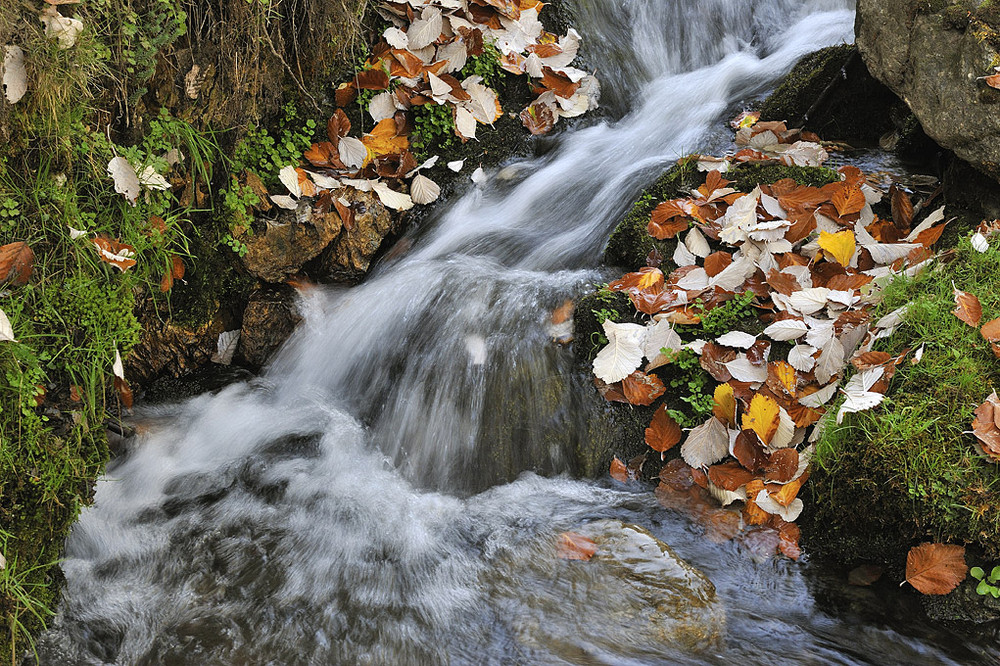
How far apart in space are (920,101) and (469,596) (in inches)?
110

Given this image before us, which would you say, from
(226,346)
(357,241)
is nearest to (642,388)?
(357,241)

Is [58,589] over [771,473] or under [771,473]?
over

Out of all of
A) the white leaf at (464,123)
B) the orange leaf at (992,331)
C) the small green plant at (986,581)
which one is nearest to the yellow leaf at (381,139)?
the white leaf at (464,123)

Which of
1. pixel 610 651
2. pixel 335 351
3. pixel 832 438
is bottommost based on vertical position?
pixel 610 651

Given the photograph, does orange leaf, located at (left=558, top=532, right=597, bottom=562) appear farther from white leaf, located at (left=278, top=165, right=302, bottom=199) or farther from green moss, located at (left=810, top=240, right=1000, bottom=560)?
Result: white leaf, located at (left=278, top=165, right=302, bottom=199)

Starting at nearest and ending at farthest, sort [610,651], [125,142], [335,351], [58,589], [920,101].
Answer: [610,651] < [58,589] < [125,142] < [920,101] < [335,351]

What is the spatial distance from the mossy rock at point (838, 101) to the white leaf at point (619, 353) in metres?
2.03

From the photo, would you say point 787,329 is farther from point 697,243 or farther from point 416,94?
point 416,94

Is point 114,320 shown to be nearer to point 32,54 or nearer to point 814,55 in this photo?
point 32,54

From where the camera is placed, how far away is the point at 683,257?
337 centimetres

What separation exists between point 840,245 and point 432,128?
2.26 m

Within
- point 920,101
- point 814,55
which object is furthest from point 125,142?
point 814,55

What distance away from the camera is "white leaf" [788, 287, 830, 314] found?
2963 mm

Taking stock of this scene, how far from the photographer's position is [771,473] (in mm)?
2705
